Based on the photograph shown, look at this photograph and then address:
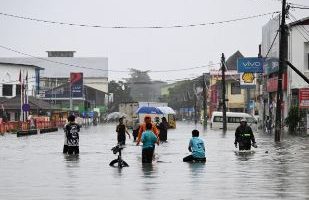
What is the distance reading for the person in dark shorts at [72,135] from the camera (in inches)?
1183

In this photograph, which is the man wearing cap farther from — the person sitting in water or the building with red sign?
the building with red sign

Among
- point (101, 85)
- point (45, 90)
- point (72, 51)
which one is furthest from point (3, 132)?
point (72, 51)

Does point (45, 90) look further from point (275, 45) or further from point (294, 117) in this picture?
point (294, 117)

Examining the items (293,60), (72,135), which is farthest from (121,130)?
(293,60)

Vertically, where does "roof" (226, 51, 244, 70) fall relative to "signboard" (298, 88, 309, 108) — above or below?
above

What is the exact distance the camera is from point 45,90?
506ft

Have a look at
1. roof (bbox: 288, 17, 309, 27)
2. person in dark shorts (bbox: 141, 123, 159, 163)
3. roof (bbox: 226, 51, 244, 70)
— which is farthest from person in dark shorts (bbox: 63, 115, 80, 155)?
roof (bbox: 226, 51, 244, 70)

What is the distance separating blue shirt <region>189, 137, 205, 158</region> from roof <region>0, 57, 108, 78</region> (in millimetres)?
142792

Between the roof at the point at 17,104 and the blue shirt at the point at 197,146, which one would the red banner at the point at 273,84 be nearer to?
the roof at the point at 17,104

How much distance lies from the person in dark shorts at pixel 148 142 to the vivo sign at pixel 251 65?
4591cm

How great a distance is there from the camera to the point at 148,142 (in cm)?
2562

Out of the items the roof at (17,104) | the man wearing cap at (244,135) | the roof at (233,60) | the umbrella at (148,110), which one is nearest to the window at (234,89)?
the roof at (233,60)

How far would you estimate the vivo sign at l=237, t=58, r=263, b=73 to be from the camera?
71188 mm

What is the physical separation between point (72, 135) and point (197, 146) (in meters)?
5.68
